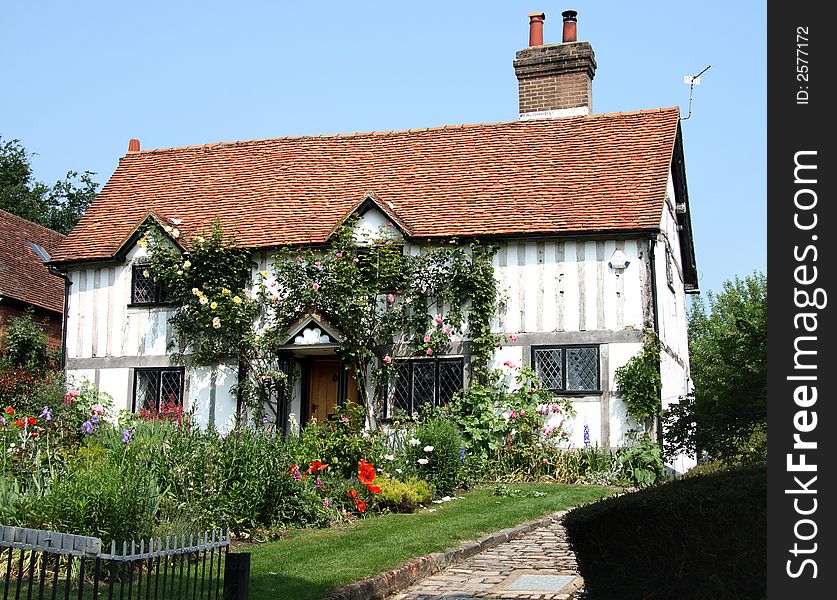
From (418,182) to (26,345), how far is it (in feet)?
32.4

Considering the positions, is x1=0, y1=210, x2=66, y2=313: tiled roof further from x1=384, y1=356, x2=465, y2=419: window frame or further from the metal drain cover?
the metal drain cover

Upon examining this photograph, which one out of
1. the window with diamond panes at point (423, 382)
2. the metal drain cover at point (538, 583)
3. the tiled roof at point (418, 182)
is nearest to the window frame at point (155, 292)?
the tiled roof at point (418, 182)

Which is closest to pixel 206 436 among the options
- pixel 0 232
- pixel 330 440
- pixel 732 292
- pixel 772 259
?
pixel 330 440

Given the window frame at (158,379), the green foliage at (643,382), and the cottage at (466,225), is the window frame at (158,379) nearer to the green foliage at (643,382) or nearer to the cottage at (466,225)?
the cottage at (466,225)

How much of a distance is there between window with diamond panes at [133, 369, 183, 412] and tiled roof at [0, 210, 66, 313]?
6059 millimetres

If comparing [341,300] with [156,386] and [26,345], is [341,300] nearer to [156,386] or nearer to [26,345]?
[156,386]

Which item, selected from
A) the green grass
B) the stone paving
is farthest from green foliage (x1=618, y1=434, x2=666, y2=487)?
the stone paving

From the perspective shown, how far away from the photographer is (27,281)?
24.8 m

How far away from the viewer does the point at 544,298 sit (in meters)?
16.8

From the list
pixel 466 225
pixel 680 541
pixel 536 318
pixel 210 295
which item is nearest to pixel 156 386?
pixel 210 295

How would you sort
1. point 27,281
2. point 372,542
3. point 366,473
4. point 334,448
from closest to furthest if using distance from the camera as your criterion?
point 372,542 < point 366,473 < point 334,448 < point 27,281

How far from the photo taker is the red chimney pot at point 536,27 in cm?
2015

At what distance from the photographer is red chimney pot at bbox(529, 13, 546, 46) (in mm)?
20155

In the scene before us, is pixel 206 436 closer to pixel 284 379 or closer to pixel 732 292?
pixel 284 379
